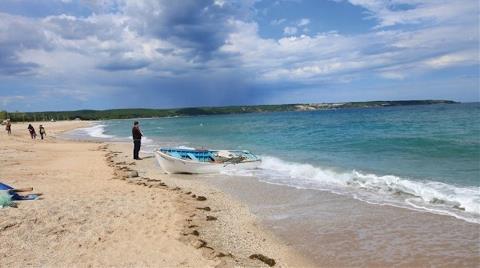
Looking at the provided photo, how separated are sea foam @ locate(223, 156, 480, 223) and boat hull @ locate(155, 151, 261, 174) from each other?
0.65m

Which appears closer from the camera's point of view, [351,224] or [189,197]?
[351,224]

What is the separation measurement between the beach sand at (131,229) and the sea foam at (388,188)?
3.90m

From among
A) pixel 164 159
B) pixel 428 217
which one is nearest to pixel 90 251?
pixel 428 217

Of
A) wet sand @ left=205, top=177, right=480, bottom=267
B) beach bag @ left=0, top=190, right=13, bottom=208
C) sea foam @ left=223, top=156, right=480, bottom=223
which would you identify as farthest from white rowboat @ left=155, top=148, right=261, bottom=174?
beach bag @ left=0, top=190, right=13, bottom=208

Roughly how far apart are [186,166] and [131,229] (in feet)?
31.4

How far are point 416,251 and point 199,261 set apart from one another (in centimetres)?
433

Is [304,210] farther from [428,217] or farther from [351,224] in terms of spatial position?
[428,217]

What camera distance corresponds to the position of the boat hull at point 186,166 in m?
18.0

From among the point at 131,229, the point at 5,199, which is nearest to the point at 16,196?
the point at 5,199

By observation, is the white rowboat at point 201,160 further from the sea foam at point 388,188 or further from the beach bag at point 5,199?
the beach bag at point 5,199

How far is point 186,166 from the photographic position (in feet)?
59.6

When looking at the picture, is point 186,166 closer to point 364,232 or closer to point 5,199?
point 5,199

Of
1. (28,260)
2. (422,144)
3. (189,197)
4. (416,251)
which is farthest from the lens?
(422,144)

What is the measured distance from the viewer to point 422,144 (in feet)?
85.4
